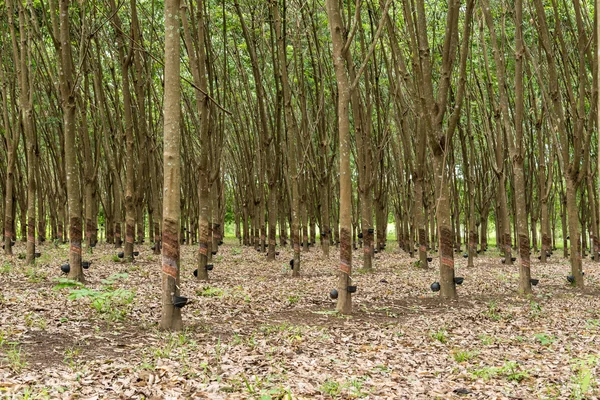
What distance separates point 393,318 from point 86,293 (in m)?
4.97

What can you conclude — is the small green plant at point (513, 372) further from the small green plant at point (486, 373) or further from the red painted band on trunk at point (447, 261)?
the red painted band on trunk at point (447, 261)

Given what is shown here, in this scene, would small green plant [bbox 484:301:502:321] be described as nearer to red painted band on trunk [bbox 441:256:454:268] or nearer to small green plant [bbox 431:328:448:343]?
red painted band on trunk [bbox 441:256:454:268]

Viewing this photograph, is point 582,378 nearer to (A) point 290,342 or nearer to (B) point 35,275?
(A) point 290,342

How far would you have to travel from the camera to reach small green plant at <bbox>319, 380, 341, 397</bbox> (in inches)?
204

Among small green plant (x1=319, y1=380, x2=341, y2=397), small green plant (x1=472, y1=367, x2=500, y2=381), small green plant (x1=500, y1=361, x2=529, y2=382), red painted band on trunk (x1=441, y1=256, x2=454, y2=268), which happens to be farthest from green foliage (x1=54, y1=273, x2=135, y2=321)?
red painted band on trunk (x1=441, y1=256, x2=454, y2=268)

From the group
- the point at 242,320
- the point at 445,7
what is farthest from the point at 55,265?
the point at 445,7

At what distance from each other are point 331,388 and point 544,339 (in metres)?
3.89

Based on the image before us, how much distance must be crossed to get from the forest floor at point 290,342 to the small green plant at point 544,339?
0.10 ft

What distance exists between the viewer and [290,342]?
7.17 m

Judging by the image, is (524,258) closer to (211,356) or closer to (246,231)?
(211,356)

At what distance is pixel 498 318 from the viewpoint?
932 cm

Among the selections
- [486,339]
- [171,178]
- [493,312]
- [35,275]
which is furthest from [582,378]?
[35,275]

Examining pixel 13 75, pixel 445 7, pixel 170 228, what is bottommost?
pixel 170 228

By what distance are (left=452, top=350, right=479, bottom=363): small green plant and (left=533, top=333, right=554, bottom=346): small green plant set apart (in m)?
1.25
